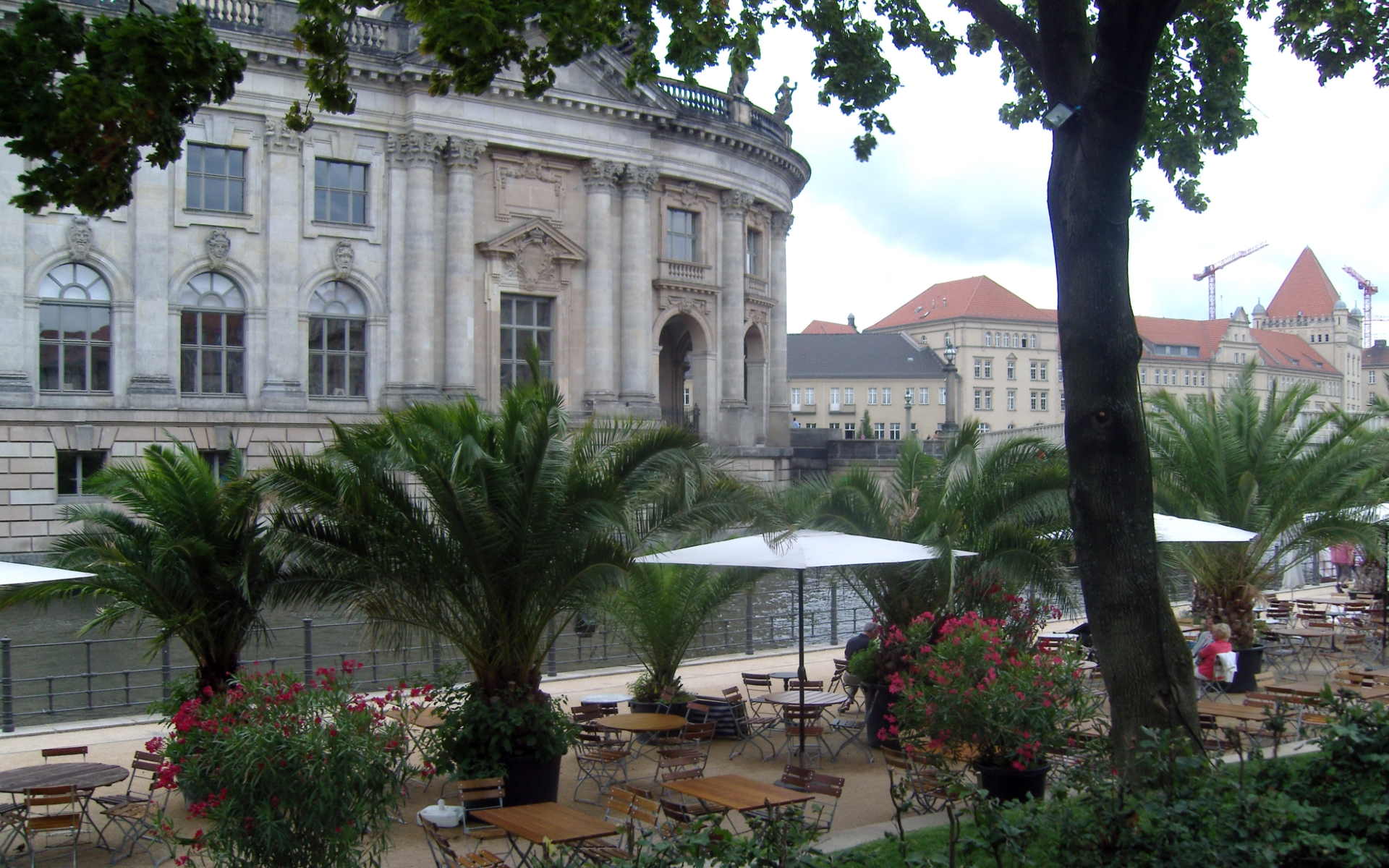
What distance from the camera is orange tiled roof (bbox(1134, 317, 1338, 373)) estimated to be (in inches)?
4889

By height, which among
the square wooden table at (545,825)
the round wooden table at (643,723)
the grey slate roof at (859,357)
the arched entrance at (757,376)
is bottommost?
the round wooden table at (643,723)

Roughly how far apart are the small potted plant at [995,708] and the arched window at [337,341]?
29.9 meters

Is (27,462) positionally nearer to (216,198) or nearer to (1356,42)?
(216,198)

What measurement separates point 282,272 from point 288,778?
31334mm

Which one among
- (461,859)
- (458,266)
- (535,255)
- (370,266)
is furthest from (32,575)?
(535,255)

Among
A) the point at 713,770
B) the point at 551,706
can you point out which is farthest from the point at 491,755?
the point at 713,770

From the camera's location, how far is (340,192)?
122 feet

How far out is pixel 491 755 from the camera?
1052 cm

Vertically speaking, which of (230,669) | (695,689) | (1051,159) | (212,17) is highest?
(212,17)

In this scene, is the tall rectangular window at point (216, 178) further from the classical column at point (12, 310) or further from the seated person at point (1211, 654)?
the seated person at point (1211, 654)

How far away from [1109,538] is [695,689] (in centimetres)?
894

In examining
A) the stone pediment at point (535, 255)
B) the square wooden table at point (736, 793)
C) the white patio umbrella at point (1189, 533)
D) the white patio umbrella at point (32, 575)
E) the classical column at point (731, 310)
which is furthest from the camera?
the classical column at point (731, 310)

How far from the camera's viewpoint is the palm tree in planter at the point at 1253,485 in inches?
699

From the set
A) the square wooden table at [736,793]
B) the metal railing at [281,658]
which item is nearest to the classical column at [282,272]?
the metal railing at [281,658]
